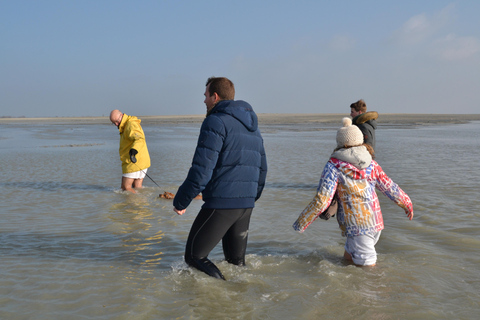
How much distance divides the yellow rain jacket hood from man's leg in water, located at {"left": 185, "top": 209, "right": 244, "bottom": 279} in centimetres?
487

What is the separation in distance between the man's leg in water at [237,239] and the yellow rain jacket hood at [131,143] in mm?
4786

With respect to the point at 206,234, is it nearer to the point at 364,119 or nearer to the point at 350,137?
the point at 350,137

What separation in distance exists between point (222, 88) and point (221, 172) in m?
0.74

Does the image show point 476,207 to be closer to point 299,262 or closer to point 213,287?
point 299,262

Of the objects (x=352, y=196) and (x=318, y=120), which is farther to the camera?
(x=318, y=120)

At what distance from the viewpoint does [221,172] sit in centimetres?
371

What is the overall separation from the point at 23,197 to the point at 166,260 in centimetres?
517

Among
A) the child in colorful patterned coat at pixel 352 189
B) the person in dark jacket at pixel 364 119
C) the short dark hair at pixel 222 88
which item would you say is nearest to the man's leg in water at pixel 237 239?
the child in colorful patterned coat at pixel 352 189

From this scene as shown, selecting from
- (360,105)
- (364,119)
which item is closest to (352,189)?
(364,119)

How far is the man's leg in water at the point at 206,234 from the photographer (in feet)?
12.4

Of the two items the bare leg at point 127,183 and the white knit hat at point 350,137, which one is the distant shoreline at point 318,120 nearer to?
the bare leg at point 127,183

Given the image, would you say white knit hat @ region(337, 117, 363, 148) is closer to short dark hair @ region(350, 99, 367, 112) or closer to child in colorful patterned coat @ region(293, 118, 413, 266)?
child in colorful patterned coat @ region(293, 118, 413, 266)

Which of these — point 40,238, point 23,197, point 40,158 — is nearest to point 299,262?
point 40,238

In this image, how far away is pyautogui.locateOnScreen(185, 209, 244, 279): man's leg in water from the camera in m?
3.79
